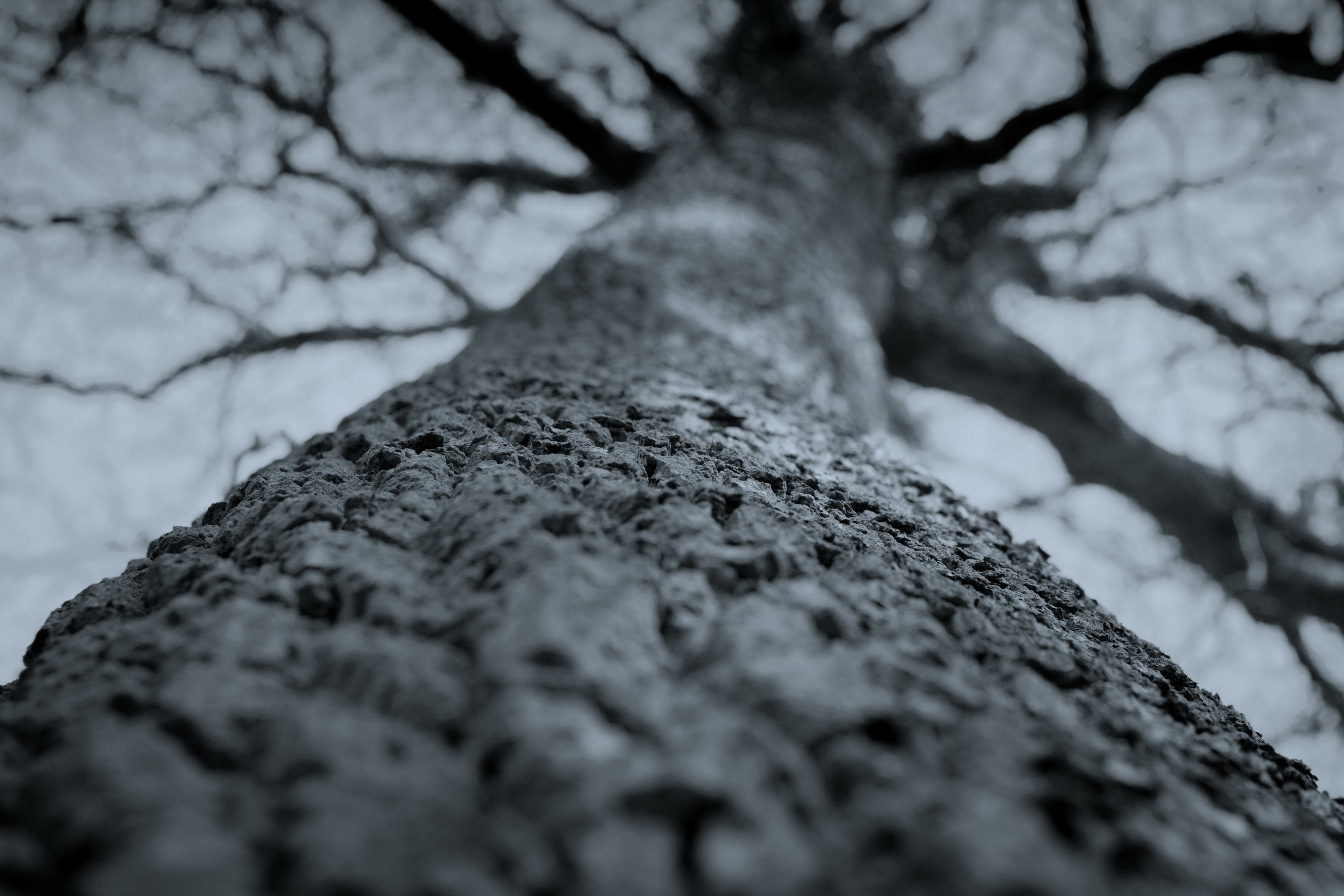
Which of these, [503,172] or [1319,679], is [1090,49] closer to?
[503,172]

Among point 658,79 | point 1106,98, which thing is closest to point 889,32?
point 1106,98

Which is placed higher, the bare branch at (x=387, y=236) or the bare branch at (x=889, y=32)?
the bare branch at (x=889, y=32)

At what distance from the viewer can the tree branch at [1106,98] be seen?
11.9 feet

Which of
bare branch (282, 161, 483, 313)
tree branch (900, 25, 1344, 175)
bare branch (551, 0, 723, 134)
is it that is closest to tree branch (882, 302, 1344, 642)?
tree branch (900, 25, 1344, 175)

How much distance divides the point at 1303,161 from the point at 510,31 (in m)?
4.21

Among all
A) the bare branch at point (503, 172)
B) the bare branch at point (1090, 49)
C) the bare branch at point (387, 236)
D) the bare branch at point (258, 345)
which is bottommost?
the bare branch at point (258, 345)

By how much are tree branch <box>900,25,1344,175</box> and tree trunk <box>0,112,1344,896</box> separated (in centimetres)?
324

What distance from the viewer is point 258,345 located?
11.9 feet

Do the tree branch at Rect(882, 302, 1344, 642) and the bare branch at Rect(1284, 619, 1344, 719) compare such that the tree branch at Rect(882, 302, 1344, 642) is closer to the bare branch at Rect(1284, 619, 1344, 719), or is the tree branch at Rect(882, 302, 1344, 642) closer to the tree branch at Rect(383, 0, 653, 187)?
the bare branch at Rect(1284, 619, 1344, 719)

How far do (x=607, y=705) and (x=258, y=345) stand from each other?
3.79m

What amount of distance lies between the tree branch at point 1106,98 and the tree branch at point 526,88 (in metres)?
1.43

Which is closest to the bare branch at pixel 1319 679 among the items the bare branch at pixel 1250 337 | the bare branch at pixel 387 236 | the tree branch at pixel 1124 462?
the tree branch at pixel 1124 462

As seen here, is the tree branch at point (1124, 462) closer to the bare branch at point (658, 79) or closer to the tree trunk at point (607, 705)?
the bare branch at point (658, 79)

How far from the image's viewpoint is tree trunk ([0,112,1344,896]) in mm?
391
